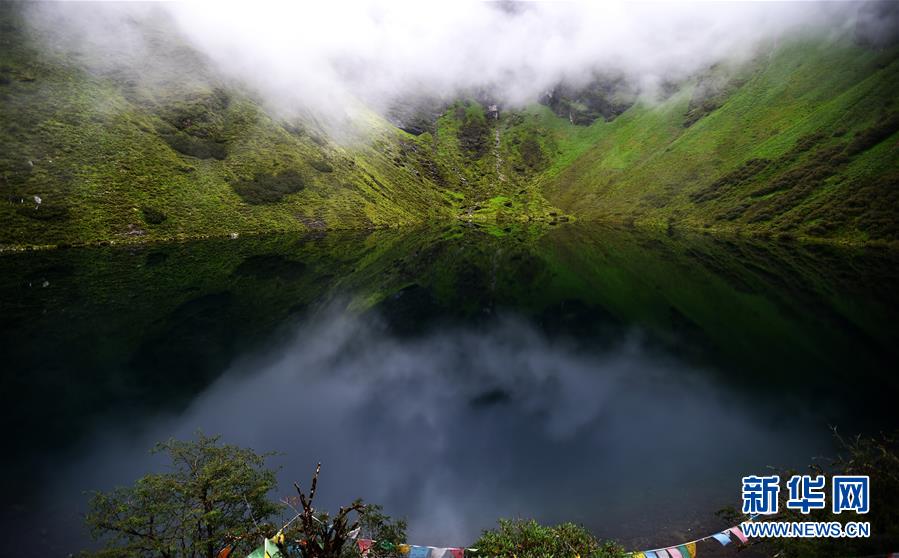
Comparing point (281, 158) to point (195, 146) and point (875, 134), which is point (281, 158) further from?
point (875, 134)

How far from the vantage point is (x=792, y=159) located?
130250 millimetres

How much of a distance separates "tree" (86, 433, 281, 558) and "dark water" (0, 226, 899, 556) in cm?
387

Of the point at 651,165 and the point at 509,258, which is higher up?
the point at 651,165

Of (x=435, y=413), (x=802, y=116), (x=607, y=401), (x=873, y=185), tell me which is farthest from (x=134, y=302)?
(x=802, y=116)

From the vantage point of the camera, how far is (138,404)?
26.2 metres

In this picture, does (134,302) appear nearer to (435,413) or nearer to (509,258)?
(435,413)

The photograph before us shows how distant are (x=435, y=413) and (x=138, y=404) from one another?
18.4m

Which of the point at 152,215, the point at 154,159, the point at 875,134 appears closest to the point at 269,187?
the point at 154,159

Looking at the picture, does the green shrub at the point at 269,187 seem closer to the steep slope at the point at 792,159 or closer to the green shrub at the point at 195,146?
the green shrub at the point at 195,146

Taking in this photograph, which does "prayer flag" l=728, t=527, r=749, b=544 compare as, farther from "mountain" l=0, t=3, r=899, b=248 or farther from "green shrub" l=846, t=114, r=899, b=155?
"green shrub" l=846, t=114, r=899, b=155

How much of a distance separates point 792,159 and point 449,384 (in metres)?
151

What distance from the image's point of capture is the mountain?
8550 centimetres

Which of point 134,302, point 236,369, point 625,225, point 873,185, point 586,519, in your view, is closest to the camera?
point 586,519

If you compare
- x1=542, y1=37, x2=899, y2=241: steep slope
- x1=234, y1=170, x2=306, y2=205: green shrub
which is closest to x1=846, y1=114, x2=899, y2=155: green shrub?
x1=542, y1=37, x2=899, y2=241: steep slope
